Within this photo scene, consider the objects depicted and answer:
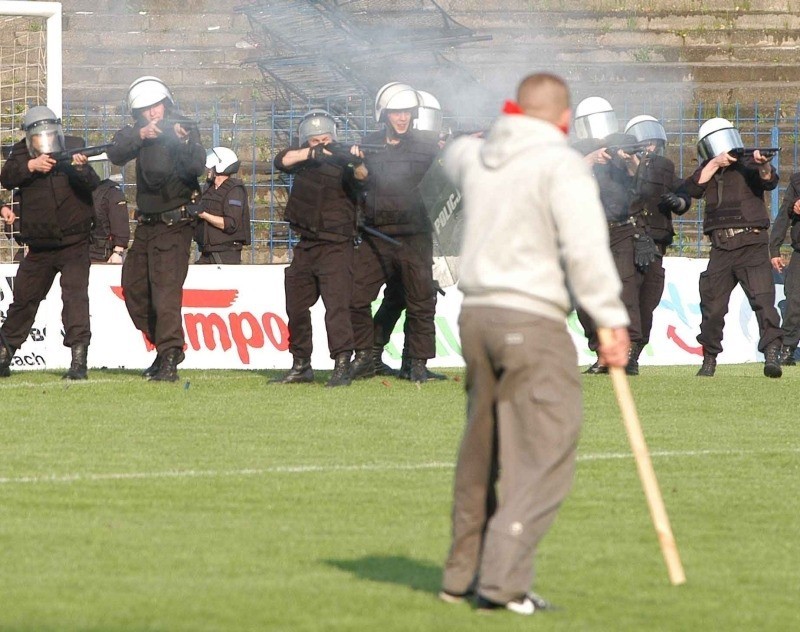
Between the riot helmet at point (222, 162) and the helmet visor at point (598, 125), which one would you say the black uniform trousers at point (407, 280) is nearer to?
the helmet visor at point (598, 125)

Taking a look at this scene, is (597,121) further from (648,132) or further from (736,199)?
(736,199)

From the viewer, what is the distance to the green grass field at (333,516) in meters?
5.42

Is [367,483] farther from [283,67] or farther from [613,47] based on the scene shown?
[613,47]

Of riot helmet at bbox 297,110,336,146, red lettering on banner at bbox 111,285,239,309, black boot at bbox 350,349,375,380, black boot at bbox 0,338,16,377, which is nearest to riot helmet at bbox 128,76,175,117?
riot helmet at bbox 297,110,336,146

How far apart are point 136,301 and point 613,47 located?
14.7m

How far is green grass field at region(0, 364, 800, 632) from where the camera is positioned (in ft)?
17.8

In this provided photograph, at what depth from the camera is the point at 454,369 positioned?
15945mm

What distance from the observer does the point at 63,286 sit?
42.7 feet

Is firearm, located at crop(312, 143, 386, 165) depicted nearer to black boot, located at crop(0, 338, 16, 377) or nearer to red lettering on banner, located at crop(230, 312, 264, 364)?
black boot, located at crop(0, 338, 16, 377)

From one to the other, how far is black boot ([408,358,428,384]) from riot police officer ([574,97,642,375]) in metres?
1.87

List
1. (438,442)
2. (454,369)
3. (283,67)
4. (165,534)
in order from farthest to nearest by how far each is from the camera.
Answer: (283,67) → (454,369) → (438,442) → (165,534)

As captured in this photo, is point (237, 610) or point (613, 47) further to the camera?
point (613, 47)

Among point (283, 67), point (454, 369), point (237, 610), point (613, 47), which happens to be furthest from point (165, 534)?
point (613, 47)

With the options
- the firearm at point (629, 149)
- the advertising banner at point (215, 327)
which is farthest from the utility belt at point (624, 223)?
the advertising banner at point (215, 327)
